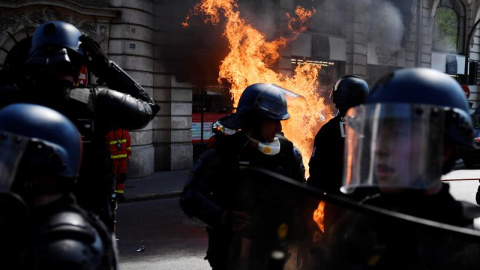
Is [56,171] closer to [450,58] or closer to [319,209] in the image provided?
[319,209]

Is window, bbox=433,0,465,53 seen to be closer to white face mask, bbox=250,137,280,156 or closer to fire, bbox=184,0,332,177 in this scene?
fire, bbox=184,0,332,177

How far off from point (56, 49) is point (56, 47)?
0.01m

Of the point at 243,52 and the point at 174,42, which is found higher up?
the point at 174,42

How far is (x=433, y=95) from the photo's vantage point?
172 centimetres

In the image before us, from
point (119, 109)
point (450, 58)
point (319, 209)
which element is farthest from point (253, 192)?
point (450, 58)

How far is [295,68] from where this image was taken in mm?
16250

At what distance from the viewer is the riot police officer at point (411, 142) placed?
1.60 metres

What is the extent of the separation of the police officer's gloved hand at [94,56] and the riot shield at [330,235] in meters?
1.55

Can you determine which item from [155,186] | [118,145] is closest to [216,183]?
[118,145]

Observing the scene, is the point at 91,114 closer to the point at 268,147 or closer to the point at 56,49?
the point at 56,49

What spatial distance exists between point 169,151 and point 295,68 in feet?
18.8

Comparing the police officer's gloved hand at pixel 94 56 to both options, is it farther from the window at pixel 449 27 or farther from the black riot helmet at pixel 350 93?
the window at pixel 449 27

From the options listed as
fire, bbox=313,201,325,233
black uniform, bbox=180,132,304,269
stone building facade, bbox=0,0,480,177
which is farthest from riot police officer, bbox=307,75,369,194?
stone building facade, bbox=0,0,480,177

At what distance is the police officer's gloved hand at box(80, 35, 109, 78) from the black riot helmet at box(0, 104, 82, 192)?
44.1 inches
